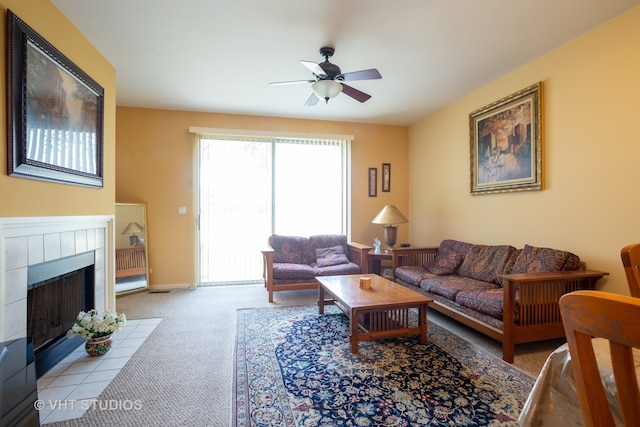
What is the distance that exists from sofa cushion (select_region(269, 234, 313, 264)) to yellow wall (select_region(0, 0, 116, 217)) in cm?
198

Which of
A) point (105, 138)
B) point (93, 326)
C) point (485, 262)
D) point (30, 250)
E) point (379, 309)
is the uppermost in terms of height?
point (105, 138)

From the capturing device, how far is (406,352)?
2.25 m

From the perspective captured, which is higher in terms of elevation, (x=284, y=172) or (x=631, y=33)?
(x=631, y=33)

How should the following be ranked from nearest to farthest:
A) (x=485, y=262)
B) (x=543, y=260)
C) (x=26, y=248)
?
(x=26, y=248), (x=543, y=260), (x=485, y=262)

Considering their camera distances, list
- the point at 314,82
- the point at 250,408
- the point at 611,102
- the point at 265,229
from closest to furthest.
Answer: the point at 250,408
the point at 611,102
the point at 314,82
the point at 265,229

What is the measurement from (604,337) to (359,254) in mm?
3454

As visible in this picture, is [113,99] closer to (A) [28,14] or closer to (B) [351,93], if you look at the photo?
(A) [28,14]

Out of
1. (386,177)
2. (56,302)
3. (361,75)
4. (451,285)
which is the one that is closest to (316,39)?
(361,75)

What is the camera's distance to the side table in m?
3.94

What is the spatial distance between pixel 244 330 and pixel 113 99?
2.69 m

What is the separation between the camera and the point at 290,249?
13.6 feet

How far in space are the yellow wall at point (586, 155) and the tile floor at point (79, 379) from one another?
357cm

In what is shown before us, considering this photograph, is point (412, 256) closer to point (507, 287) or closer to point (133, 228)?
point (507, 287)

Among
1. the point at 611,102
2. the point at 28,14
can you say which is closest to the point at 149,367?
the point at 28,14
